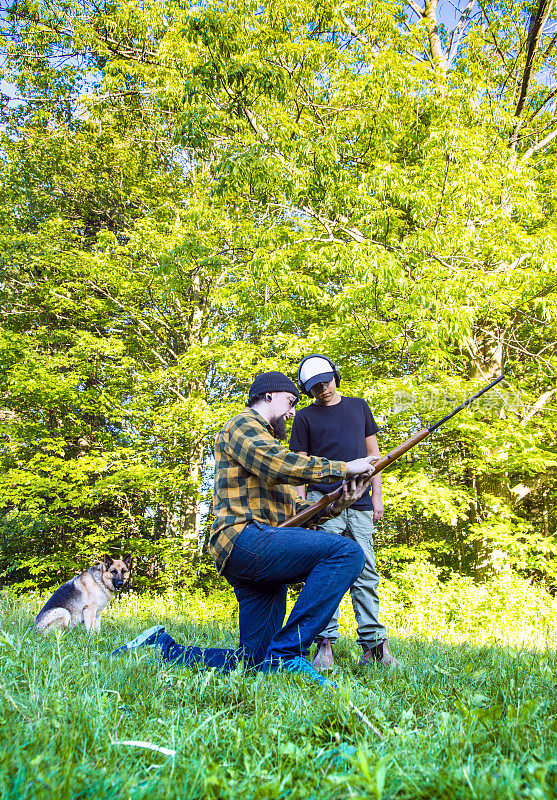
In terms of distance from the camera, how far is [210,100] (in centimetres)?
786

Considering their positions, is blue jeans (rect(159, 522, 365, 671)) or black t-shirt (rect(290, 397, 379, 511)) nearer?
blue jeans (rect(159, 522, 365, 671))

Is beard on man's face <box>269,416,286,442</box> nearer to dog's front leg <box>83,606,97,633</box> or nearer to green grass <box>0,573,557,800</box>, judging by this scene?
green grass <box>0,573,557,800</box>

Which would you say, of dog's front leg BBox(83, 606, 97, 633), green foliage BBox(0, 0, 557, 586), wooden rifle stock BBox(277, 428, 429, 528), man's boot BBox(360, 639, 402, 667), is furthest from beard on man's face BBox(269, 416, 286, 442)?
green foliage BBox(0, 0, 557, 586)

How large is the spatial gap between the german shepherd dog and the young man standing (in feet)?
7.03

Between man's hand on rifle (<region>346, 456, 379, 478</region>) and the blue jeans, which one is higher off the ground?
man's hand on rifle (<region>346, 456, 379, 478</region>)

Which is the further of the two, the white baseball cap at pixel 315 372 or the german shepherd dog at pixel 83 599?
the german shepherd dog at pixel 83 599

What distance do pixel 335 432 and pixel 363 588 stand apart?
1146 mm

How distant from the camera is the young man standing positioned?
366cm

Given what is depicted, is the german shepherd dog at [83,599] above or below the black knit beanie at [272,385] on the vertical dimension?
below

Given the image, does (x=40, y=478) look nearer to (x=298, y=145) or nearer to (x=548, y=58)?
(x=298, y=145)

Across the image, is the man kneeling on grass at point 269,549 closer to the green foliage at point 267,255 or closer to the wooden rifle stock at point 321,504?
the wooden rifle stock at point 321,504

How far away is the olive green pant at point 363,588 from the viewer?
3.49 meters

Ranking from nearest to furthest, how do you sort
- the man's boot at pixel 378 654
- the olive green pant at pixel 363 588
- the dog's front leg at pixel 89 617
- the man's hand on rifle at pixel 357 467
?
the man's hand on rifle at pixel 357 467 → the man's boot at pixel 378 654 → the olive green pant at pixel 363 588 → the dog's front leg at pixel 89 617

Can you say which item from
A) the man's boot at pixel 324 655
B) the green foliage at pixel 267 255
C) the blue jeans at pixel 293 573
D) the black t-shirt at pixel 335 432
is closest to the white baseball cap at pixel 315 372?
the black t-shirt at pixel 335 432
